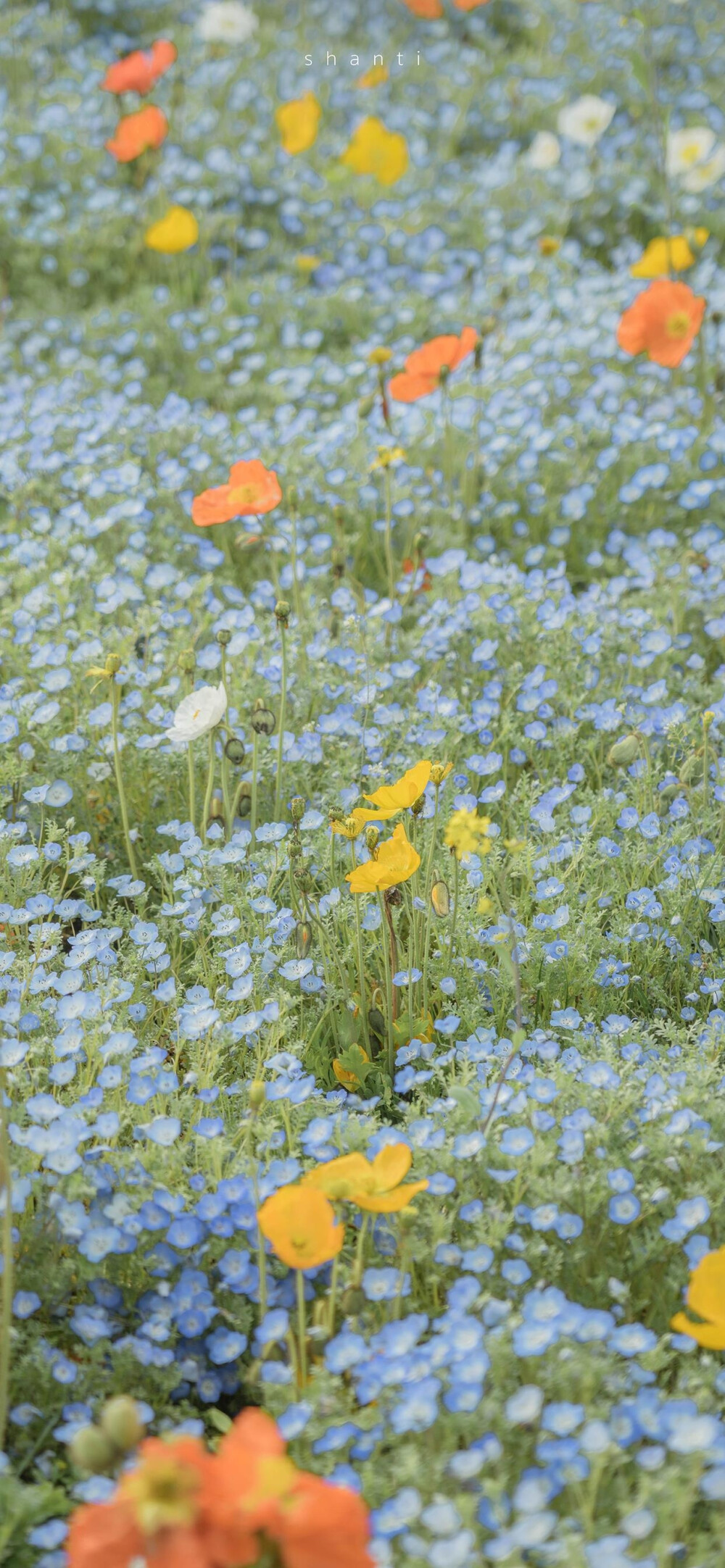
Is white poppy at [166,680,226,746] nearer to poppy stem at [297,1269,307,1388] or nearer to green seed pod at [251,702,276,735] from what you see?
green seed pod at [251,702,276,735]

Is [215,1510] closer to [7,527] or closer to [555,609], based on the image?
[555,609]

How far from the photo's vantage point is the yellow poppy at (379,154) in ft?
16.4

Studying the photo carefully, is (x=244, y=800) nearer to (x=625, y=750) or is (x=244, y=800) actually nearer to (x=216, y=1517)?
(x=625, y=750)

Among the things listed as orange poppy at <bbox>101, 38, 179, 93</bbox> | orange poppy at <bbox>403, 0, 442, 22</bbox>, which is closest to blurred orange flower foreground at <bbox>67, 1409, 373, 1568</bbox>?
orange poppy at <bbox>101, 38, 179, 93</bbox>

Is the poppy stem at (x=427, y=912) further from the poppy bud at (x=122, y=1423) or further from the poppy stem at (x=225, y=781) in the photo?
the poppy bud at (x=122, y=1423)

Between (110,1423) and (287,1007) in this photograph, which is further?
(287,1007)

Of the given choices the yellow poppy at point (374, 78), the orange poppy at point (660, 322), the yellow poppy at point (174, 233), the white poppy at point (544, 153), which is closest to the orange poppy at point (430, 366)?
the orange poppy at point (660, 322)

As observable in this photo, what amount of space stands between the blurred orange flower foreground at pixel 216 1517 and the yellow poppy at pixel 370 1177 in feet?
1.36

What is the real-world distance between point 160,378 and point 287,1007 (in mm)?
2855

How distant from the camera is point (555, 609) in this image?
304cm

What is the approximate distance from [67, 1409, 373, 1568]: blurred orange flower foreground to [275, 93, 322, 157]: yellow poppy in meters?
4.90

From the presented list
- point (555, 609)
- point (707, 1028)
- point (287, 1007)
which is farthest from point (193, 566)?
point (707, 1028)

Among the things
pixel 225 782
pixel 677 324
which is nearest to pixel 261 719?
pixel 225 782

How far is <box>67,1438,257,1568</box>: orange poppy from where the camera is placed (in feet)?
3.44
